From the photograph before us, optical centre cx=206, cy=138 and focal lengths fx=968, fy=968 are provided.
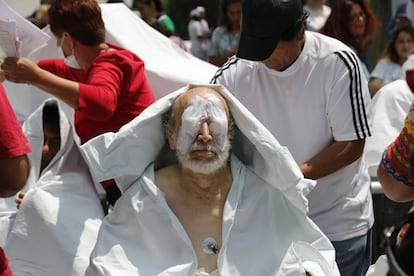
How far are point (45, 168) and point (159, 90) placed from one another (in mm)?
798

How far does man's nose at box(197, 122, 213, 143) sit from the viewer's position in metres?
3.72

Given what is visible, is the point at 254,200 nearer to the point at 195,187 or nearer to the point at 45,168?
the point at 195,187

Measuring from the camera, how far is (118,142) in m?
3.78

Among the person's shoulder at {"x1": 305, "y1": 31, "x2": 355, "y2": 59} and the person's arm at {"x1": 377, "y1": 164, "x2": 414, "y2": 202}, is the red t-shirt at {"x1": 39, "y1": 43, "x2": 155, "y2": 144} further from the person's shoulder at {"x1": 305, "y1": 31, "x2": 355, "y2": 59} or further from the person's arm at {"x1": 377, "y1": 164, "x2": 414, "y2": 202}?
the person's arm at {"x1": 377, "y1": 164, "x2": 414, "y2": 202}

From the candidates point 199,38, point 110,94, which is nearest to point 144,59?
point 110,94

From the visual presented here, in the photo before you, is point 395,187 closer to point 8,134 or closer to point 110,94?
point 8,134

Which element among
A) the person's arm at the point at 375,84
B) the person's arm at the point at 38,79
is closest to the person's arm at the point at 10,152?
the person's arm at the point at 38,79

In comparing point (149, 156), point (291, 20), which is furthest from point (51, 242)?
point (291, 20)

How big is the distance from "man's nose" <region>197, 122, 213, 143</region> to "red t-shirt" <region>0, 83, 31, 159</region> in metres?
0.82

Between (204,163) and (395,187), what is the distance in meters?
1.05

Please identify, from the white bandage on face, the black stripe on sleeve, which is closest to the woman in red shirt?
the white bandage on face

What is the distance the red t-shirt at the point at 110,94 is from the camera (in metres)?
4.04

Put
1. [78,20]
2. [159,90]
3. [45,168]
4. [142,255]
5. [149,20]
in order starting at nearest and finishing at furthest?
[142,255] → [78,20] → [45,168] → [159,90] → [149,20]

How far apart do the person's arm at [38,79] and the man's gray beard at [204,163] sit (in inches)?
22.6
